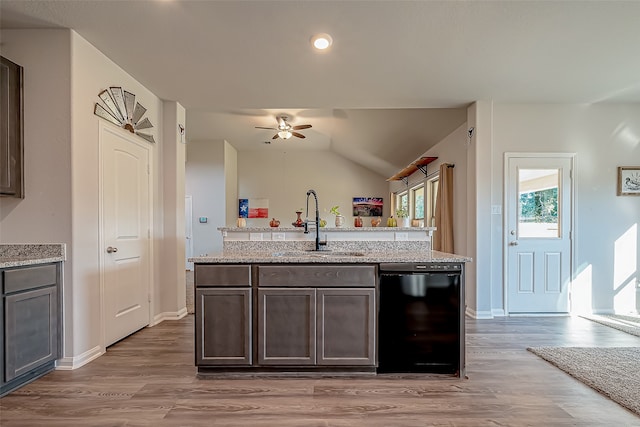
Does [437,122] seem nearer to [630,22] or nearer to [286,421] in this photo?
[630,22]

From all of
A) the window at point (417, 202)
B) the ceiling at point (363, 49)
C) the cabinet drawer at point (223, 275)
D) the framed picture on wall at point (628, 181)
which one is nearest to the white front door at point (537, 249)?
the framed picture on wall at point (628, 181)

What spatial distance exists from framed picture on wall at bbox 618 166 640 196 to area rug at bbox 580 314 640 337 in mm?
1526

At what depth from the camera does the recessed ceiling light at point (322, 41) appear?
2.56 metres

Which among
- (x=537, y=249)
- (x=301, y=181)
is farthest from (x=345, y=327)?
(x=301, y=181)

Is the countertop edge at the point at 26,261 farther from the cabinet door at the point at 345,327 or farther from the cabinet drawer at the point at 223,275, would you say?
the cabinet door at the point at 345,327

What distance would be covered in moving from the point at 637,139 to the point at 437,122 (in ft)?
8.00

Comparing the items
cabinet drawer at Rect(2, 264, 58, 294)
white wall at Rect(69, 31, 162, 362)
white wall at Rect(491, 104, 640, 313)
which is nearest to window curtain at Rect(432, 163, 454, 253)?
white wall at Rect(491, 104, 640, 313)

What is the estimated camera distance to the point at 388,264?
2.40 metres

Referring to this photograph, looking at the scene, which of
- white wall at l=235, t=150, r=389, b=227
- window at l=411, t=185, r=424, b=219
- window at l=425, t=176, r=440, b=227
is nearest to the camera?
window at l=425, t=176, r=440, b=227

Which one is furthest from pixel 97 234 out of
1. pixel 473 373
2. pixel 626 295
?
pixel 626 295

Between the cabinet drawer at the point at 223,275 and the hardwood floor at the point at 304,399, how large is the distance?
27.8 inches

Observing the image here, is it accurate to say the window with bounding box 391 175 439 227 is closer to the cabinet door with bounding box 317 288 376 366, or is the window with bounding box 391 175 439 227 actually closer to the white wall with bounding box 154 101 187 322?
the cabinet door with bounding box 317 288 376 366

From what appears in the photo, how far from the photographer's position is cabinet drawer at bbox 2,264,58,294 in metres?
2.10

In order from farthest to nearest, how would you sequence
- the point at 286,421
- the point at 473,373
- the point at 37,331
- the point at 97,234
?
the point at 97,234 < the point at 473,373 < the point at 37,331 < the point at 286,421
